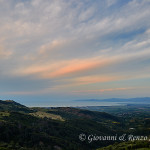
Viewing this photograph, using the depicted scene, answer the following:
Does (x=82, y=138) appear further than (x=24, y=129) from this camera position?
Yes

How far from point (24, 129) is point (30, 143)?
1597 cm

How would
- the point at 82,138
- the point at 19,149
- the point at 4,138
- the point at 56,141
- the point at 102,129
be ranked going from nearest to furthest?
the point at 19,149
the point at 4,138
the point at 56,141
the point at 82,138
the point at 102,129

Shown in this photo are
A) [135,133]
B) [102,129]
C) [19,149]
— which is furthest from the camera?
[102,129]

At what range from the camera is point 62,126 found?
14088 cm

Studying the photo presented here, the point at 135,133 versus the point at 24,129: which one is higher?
the point at 24,129

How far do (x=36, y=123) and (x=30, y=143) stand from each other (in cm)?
4122

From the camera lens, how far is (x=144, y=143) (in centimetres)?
6788

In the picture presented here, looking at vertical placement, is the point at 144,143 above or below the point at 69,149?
above

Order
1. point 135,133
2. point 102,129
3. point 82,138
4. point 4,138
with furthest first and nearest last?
1. point 102,129
2. point 135,133
3. point 82,138
4. point 4,138

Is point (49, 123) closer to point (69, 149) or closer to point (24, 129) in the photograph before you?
point (24, 129)

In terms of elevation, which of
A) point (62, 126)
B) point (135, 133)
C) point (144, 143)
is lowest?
point (135, 133)

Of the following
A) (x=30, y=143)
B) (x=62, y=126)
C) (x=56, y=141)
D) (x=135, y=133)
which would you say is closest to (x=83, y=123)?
(x=62, y=126)

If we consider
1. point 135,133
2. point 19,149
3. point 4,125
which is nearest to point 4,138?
point 4,125

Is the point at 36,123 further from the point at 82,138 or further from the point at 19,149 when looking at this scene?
the point at 19,149
